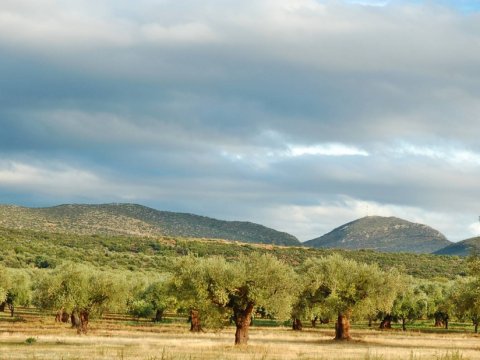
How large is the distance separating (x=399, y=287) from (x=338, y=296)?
738 centimetres

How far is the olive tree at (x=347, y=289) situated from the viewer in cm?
7631

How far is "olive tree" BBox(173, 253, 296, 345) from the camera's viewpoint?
205 feet

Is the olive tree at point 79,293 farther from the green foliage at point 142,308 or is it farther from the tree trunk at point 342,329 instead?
the tree trunk at point 342,329

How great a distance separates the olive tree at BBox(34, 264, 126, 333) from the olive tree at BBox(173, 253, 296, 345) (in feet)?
74.3

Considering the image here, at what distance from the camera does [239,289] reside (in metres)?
63.2

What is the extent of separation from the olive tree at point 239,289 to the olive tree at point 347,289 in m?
13.6

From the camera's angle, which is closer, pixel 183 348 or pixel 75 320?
pixel 183 348

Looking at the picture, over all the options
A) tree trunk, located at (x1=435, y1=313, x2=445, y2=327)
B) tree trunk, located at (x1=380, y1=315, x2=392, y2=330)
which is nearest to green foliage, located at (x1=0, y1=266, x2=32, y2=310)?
tree trunk, located at (x1=380, y1=315, x2=392, y2=330)

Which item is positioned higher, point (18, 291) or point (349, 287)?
point (349, 287)

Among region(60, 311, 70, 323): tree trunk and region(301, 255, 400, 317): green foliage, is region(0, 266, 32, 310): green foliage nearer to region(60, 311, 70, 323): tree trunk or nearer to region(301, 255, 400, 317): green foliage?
region(60, 311, 70, 323): tree trunk

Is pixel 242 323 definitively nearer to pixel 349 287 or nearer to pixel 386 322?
pixel 349 287

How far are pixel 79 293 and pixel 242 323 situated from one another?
27293 millimetres

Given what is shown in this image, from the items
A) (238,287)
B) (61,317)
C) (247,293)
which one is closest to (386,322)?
(61,317)

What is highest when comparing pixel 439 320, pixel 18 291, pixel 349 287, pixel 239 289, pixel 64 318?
pixel 349 287
